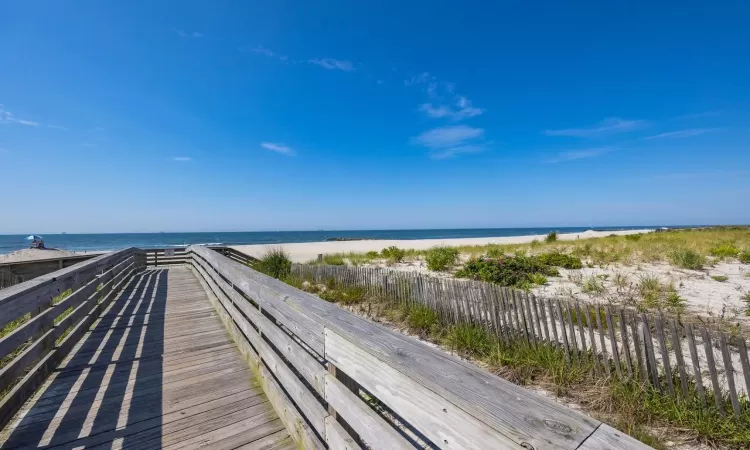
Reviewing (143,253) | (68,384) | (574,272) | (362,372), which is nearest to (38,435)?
(68,384)

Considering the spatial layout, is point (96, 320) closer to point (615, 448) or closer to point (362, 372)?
point (362, 372)

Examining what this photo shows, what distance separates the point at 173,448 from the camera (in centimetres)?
245

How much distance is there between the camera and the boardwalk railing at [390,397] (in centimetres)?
90

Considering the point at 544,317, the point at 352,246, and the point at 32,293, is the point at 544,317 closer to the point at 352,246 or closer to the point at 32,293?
the point at 32,293

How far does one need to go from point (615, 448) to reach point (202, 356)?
14.8ft

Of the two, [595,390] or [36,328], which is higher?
[36,328]

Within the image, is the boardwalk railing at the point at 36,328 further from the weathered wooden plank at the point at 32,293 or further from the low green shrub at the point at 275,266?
the low green shrub at the point at 275,266

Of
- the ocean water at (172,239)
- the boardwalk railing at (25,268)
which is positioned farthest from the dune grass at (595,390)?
the ocean water at (172,239)

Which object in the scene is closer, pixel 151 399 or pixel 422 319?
pixel 151 399

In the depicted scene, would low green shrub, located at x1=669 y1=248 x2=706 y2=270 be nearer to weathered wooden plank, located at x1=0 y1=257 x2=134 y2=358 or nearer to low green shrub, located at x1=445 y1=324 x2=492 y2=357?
low green shrub, located at x1=445 y1=324 x2=492 y2=357

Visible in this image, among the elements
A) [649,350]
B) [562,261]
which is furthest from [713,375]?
[562,261]

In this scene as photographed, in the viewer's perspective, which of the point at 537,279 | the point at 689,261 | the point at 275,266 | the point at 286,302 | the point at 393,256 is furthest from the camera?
the point at 393,256

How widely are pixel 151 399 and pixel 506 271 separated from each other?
29.7ft

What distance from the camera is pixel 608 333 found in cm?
548
